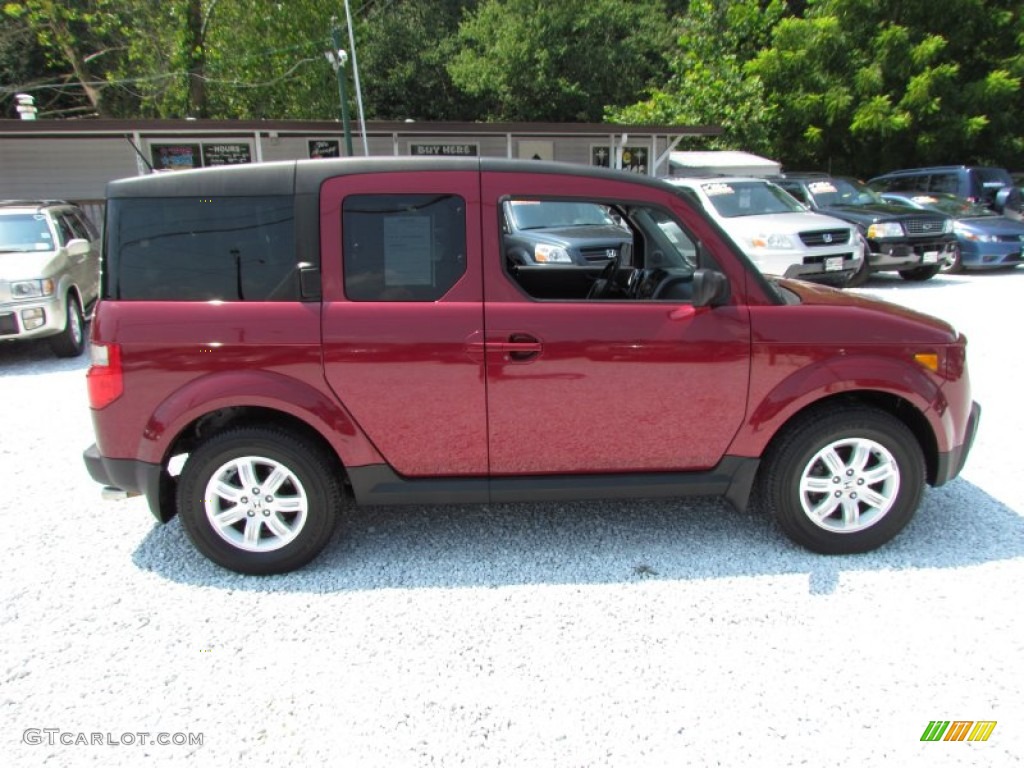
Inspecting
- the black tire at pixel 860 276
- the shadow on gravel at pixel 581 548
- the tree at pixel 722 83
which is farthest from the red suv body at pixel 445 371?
the tree at pixel 722 83

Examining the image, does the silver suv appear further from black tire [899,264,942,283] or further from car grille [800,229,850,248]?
black tire [899,264,942,283]

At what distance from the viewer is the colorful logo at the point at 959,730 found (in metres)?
2.29

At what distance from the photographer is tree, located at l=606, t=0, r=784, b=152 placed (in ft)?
69.6

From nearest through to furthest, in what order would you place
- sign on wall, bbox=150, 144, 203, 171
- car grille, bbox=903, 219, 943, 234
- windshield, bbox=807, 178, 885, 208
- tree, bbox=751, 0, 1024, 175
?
1. car grille, bbox=903, 219, 943, 234
2. windshield, bbox=807, 178, 885, 208
3. sign on wall, bbox=150, 144, 203, 171
4. tree, bbox=751, 0, 1024, 175

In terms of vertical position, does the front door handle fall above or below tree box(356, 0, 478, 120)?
below

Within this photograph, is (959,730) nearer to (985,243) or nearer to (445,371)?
(445,371)

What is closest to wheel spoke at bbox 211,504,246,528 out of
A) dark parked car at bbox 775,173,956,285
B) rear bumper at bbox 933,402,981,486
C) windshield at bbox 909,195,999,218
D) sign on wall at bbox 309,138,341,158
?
rear bumper at bbox 933,402,981,486

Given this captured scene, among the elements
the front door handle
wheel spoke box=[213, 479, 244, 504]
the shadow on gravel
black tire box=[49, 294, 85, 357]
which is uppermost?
the front door handle

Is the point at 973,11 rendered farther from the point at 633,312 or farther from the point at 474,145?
the point at 633,312

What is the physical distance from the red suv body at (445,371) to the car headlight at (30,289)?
509cm

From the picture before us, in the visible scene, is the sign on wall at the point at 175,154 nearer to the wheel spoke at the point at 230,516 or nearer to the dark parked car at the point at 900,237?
the dark parked car at the point at 900,237

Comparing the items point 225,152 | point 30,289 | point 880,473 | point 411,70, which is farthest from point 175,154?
point 880,473

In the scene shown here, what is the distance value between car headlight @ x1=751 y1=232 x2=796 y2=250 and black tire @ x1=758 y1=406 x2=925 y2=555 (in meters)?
7.22

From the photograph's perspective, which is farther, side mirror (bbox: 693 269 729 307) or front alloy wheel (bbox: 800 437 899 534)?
front alloy wheel (bbox: 800 437 899 534)
